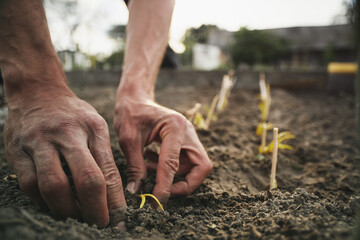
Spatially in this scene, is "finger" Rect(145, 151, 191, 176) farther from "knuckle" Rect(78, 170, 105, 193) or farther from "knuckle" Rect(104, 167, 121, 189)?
"knuckle" Rect(78, 170, 105, 193)

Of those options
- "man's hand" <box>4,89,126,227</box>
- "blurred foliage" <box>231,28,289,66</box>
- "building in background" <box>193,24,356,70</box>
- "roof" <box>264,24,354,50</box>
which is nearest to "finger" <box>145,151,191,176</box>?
"man's hand" <box>4,89,126,227</box>

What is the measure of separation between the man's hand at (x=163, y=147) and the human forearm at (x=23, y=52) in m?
0.37

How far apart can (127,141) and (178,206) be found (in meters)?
0.38

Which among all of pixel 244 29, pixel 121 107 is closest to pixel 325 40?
pixel 244 29

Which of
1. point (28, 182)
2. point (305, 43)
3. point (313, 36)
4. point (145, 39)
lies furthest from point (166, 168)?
point (313, 36)

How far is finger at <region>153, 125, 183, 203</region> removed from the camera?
99 cm

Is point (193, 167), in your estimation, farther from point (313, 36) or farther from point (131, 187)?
point (313, 36)

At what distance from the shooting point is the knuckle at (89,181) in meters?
0.76

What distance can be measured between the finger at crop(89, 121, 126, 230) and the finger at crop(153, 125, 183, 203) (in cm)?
17

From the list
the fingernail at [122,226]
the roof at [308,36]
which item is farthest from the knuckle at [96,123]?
the roof at [308,36]

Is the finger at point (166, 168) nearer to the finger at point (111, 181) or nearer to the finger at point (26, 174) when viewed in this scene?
the finger at point (111, 181)

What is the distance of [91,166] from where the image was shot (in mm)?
771

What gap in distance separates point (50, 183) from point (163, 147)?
1.49ft

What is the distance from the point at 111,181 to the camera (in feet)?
2.80
